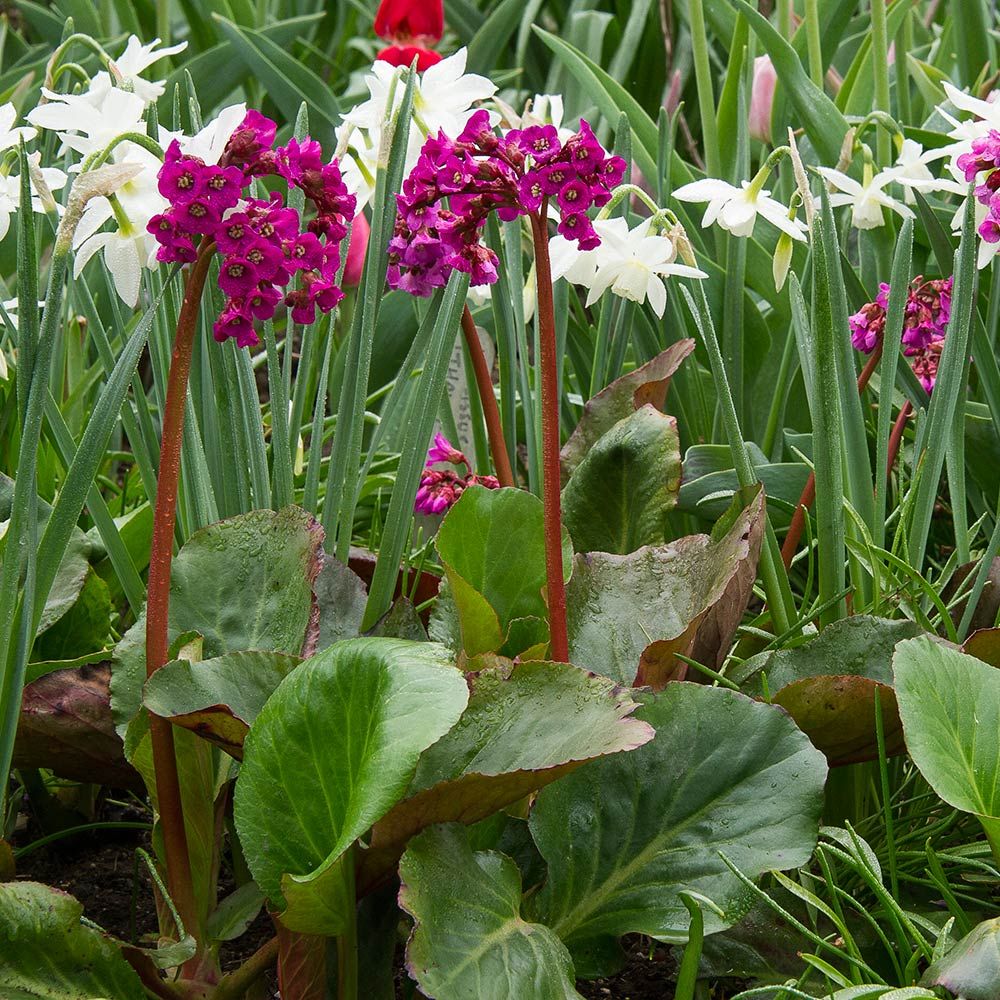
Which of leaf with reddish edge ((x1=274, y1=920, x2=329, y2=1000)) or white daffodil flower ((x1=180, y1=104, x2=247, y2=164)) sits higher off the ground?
white daffodil flower ((x1=180, y1=104, x2=247, y2=164))

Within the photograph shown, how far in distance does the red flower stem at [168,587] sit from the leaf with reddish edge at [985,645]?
49 cm

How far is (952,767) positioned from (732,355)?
738 millimetres

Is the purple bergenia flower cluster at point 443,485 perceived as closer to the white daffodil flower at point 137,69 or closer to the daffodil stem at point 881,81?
the white daffodil flower at point 137,69

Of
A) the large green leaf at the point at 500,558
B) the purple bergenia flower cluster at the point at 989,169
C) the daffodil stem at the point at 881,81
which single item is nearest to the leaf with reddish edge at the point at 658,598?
the large green leaf at the point at 500,558

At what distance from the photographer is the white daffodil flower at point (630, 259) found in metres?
0.88

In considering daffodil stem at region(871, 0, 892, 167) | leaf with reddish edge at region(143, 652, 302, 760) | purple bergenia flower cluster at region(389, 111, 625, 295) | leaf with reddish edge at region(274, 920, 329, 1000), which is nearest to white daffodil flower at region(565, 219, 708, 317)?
purple bergenia flower cluster at region(389, 111, 625, 295)

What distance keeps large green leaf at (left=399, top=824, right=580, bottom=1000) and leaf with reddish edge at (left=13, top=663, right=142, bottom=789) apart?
286 millimetres

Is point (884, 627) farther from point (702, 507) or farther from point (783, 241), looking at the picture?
point (702, 507)

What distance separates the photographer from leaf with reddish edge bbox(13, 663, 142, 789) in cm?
79

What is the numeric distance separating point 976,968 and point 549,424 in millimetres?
362

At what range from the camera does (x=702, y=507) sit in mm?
1201

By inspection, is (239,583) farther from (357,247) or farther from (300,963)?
(357,247)

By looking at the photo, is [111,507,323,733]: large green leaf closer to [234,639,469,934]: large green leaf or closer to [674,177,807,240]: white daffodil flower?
[234,639,469,934]: large green leaf

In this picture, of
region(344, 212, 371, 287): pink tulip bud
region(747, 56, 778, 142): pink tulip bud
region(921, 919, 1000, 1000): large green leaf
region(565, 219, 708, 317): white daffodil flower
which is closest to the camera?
region(921, 919, 1000, 1000): large green leaf
